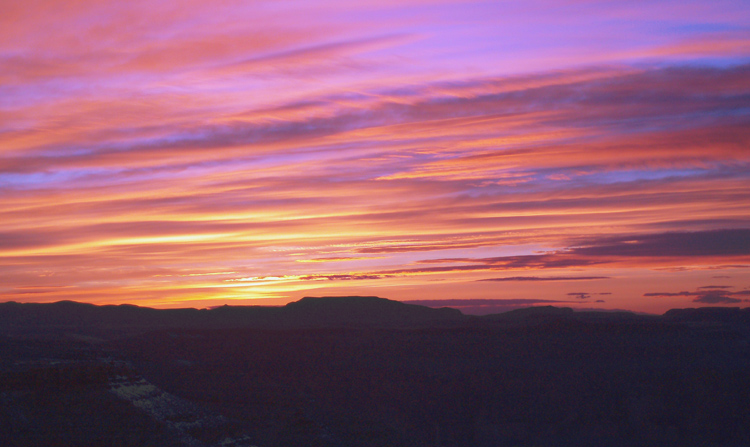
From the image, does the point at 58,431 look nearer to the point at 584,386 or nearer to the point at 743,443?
the point at 584,386

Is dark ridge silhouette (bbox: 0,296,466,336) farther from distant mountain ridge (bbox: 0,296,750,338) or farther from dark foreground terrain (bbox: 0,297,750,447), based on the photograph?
dark foreground terrain (bbox: 0,297,750,447)

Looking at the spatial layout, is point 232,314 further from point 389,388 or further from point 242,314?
point 389,388

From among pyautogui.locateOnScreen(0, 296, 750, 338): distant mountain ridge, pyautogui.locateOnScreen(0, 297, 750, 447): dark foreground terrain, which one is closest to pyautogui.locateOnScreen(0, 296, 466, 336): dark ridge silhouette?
pyautogui.locateOnScreen(0, 296, 750, 338): distant mountain ridge

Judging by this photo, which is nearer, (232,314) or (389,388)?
(389,388)

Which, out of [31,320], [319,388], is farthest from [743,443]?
[31,320]

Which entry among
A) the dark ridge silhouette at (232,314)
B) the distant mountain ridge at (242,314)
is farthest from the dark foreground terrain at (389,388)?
the dark ridge silhouette at (232,314)

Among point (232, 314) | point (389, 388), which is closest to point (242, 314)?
point (232, 314)

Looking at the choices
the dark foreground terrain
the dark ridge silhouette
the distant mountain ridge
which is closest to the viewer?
the dark foreground terrain

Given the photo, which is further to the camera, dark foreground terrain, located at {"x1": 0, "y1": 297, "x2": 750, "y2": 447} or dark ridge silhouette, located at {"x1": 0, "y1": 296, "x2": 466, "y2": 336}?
dark ridge silhouette, located at {"x1": 0, "y1": 296, "x2": 466, "y2": 336}
